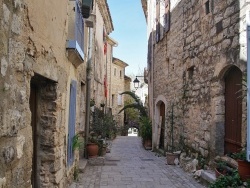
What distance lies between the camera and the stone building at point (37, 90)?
95.3 inches

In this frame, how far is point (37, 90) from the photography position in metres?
4.51

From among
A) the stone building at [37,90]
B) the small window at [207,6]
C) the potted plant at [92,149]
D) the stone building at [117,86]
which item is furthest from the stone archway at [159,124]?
the stone building at [117,86]

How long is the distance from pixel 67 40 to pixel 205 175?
3.69 m

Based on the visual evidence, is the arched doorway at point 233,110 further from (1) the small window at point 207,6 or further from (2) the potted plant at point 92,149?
(2) the potted plant at point 92,149

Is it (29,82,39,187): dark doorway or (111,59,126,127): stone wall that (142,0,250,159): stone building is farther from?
(111,59,126,127): stone wall

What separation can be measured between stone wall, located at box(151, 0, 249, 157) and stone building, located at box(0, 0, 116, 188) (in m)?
2.71

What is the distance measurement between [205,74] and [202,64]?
32 cm

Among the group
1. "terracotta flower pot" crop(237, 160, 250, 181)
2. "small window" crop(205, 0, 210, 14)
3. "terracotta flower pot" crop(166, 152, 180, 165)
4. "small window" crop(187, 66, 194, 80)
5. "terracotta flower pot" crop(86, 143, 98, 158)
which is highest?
"small window" crop(205, 0, 210, 14)

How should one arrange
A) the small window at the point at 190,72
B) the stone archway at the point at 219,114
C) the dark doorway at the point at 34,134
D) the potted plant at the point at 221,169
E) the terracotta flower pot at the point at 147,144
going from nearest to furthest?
the dark doorway at the point at 34,134
the potted plant at the point at 221,169
the stone archway at the point at 219,114
the small window at the point at 190,72
the terracotta flower pot at the point at 147,144

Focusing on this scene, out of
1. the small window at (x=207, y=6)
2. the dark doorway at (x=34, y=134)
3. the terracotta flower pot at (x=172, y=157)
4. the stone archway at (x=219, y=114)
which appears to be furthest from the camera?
the terracotta flower pot at (x=172, y=157)

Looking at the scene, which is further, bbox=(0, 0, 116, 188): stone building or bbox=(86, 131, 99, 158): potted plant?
bbox=(86, 131, 99, 158): potted plant

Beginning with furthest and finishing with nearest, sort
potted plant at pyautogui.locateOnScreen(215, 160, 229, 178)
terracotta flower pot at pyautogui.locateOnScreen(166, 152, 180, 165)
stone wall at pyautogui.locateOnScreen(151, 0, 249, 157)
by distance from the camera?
terracotta flower pot at pyautogui.locateOnScreen(166, 152, 180, 165) < stone wall at pyautogui.locateOnScreen(151, 0, 249, 157) < potted plant at pyautogui.locateOnScreen(215, 160, 229, 178)

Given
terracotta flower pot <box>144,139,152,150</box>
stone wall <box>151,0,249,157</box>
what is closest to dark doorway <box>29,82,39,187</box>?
stone wall <box>151,0,249,157</box>

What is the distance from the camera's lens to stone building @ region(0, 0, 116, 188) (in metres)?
2.42
